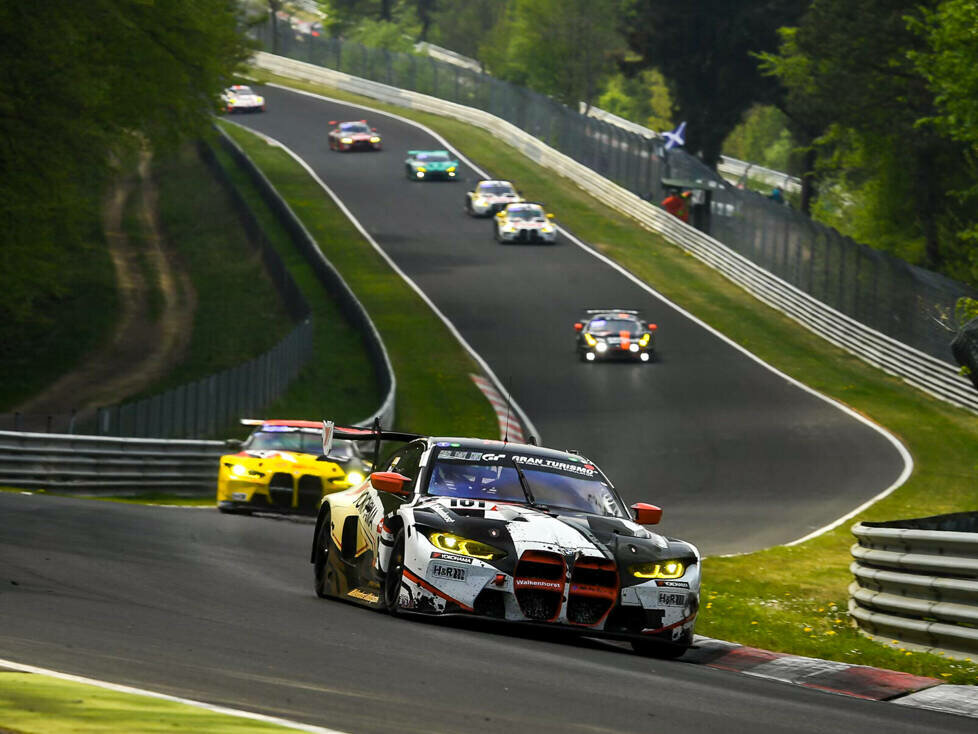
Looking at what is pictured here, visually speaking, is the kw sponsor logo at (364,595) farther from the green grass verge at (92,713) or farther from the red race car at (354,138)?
the red race car at (354,138)

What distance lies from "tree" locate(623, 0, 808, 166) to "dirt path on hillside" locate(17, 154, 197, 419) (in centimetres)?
2907

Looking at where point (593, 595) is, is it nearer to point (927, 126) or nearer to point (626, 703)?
point (626, 703)

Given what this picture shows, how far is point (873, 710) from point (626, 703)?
5.24 ft

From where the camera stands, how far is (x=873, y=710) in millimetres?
8648

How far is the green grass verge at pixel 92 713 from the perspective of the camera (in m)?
5.79

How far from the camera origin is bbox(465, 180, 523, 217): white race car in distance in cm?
6519

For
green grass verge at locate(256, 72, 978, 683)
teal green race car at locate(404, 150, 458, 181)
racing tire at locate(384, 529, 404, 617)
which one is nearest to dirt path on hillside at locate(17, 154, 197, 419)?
teal green race car at locate(404, 150, 458, 181)

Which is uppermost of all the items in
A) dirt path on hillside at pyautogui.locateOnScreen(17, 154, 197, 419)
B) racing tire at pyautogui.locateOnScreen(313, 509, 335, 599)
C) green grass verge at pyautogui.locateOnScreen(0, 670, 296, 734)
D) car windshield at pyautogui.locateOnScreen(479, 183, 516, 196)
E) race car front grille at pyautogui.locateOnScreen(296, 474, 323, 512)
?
green grass verge at pyautogui.locateOnScreen(0, 670, 296, 734)

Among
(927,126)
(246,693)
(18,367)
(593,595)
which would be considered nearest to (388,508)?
(593,595)

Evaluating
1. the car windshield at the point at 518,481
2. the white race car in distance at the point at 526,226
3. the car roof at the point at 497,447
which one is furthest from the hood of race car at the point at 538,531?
the white race car in distance at the point at 526,226

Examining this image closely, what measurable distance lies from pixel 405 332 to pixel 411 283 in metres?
7.31

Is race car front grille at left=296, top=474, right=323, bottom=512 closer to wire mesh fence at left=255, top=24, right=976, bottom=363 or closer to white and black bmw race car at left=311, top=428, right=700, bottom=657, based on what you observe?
white and black bmw race car at left=311, top=428, right=700, bottom=657

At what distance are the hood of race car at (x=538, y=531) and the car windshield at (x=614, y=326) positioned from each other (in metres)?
32.1

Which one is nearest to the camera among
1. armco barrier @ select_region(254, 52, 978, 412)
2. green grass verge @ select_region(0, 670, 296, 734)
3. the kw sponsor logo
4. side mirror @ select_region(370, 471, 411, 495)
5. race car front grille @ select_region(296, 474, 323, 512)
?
green grass verge @ select_region(0, 670, 296, 734)
